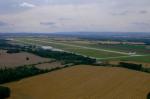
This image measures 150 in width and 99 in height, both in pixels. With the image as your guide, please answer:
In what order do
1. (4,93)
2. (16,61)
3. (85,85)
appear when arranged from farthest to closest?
(16,61) < (85,85) < (4,93)

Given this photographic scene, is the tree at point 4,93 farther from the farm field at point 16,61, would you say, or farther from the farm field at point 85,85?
the farm field at point 16,61

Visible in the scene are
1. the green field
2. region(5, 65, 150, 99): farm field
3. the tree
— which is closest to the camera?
the tree

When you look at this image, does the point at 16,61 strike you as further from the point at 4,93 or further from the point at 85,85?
the point at 4,93

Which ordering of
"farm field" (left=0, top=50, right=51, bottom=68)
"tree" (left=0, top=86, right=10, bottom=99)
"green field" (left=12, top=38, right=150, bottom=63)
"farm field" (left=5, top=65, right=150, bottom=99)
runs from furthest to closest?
"green field" (left=12, top=38, right=150, bottom=63)
"farm field" (left=0, top=50, right=51, bottom=68)
"farm field" (left=5, top=65, right=150, bottom=99)
"tree" (left=0, top=86, right=10, bottom=99)

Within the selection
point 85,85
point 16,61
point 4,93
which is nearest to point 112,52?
point 16,61

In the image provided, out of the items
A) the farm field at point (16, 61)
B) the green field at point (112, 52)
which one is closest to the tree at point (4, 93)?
the farm field at point (16, 61)

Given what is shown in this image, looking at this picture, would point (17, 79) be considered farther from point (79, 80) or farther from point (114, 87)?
point (114, 87)

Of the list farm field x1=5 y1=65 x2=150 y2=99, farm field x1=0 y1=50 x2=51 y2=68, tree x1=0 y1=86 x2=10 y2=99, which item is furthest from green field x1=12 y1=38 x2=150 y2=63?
tree x1=0 y1=86 x2=10 y2=99

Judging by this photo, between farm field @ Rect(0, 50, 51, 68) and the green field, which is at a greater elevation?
farm field @ Rect(0, 50, 51, 68)

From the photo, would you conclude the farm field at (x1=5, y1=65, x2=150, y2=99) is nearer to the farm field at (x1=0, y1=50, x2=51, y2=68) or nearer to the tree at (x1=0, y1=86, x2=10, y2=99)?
the tree at (x1=0, y1=86, x2=10, y2=99)
